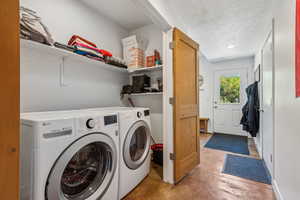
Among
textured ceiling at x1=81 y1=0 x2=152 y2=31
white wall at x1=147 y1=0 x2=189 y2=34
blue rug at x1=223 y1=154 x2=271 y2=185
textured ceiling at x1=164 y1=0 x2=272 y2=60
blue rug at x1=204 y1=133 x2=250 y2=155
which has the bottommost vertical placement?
blue rug at x1=204 y1=133 x2=250 y2=155

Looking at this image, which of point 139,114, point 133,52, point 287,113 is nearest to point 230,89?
point 287,113

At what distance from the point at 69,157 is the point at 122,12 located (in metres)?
2.18

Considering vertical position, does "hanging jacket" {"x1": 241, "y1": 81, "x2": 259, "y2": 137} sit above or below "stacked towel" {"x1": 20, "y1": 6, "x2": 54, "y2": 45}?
below

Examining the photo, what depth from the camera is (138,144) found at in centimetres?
181

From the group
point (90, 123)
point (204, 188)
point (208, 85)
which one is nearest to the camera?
point (90, 123)

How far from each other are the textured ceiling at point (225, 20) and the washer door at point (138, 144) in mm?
1567

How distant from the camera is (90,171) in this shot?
4.08 feet

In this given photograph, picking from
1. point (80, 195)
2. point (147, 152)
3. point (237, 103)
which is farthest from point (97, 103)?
point (237, 103)

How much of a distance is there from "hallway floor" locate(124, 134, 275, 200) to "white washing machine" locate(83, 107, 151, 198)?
145 millimetres

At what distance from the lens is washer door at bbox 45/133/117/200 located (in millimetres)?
924

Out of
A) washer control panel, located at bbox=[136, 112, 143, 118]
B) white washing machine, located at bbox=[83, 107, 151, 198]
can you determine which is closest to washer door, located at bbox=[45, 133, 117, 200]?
white washing machine, located at bbox=[83, 107, 151, 198]
